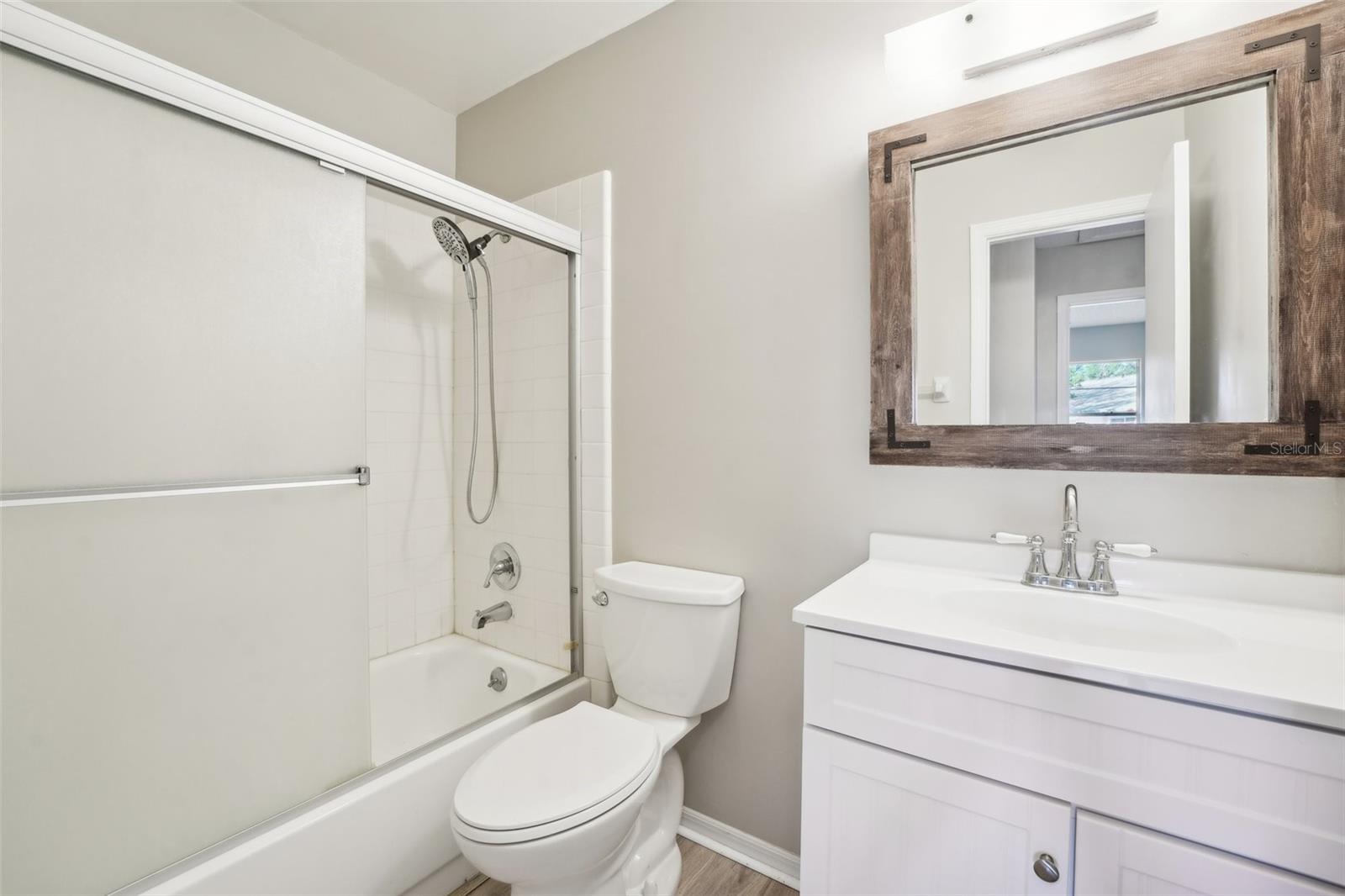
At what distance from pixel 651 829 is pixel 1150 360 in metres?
1.57

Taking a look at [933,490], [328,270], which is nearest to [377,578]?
[328,270]

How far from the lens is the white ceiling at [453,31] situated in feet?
5.91

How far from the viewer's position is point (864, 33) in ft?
4.75

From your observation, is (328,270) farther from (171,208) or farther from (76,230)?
(76,230)

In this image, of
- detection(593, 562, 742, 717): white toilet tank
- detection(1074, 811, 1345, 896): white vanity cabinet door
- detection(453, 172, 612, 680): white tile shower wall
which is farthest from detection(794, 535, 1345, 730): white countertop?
detection(453, 172, 612, 680): white tile shower wall

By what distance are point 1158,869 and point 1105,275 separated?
1.02m

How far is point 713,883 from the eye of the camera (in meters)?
1.56

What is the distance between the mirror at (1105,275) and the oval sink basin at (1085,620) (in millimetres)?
364

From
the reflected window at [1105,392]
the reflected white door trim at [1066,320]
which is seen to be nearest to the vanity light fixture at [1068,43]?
the reflected white door trim at [1066,320]

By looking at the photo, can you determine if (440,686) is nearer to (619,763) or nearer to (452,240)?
(619,763)

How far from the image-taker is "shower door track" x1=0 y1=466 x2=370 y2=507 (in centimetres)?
92

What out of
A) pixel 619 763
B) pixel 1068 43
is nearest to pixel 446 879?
pixel 619 763

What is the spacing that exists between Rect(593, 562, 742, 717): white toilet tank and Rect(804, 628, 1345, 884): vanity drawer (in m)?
0.51

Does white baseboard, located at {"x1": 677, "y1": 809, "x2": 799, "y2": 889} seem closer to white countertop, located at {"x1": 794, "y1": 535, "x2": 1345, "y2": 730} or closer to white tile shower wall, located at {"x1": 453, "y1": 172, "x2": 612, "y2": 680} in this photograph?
white tile shower wall, located at {"x1": 453, "y1": 172, "x2": 612, "y2": 680}
